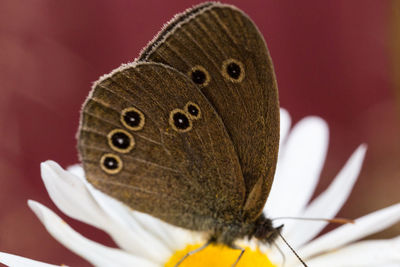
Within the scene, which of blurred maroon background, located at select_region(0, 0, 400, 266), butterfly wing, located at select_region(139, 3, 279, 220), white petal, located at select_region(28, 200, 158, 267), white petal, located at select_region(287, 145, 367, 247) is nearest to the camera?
butterfly wing, located at select_region(139, 3, 279, 220)

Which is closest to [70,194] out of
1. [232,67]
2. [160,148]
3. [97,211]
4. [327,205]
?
[97,211]

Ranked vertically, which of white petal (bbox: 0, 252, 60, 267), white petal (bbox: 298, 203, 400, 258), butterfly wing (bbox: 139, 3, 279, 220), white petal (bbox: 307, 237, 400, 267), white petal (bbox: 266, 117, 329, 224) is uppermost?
white petal (bbox: 266, 117, 329, 224)

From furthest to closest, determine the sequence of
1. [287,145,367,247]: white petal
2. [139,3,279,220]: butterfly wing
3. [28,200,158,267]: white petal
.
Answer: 1. [287,145,367,247]: white petal
2. [28,200,158,267]: white petal
3. [139,3,279,220]: butterfly wing

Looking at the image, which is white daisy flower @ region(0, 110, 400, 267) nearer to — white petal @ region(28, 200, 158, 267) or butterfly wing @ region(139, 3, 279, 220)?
white petal @ region(28, 200, 158, 267)

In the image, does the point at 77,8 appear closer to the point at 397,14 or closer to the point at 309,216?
the point at 397,14

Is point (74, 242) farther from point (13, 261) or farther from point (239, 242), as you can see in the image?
point (239, 242)

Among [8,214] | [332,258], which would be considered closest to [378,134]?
[332,258]

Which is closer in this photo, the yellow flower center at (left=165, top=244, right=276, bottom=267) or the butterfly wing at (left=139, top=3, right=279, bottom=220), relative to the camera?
the butterfly wing at (left=139, top=3, right=279, bottom=220)

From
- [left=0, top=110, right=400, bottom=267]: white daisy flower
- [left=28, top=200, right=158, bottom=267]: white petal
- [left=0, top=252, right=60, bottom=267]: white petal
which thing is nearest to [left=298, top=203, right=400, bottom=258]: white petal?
[left=0, top=110, right=400, bottom=267]: white daisy flower
